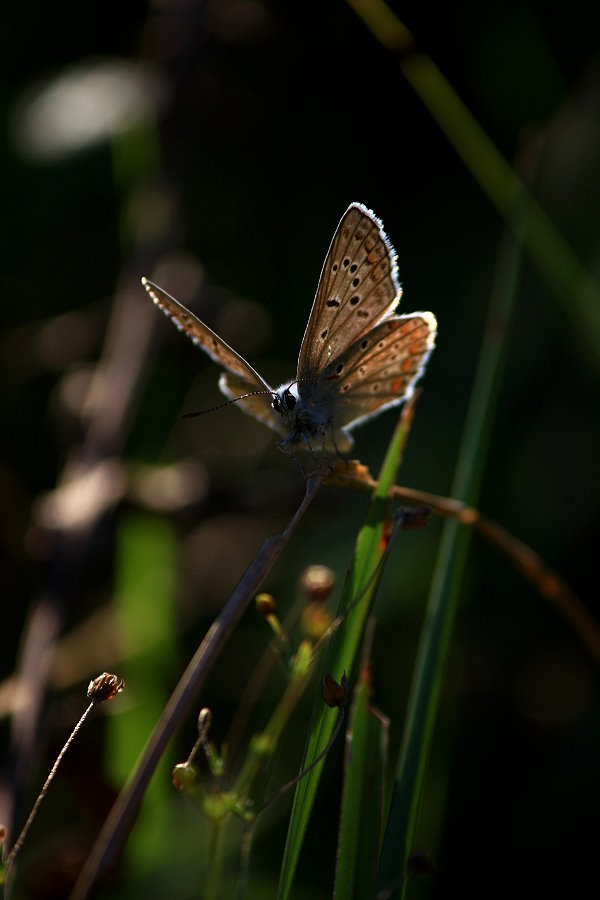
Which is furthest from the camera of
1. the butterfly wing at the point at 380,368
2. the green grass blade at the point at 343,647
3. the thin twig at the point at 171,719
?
the butterfly wing at the point at 380,368

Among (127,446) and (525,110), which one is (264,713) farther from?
(525,110)

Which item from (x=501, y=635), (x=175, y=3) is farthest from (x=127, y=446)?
(x=175, y=3)

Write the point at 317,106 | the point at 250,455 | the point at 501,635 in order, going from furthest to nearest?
the point at 317,106
the point at 250,455
the point at 501,635

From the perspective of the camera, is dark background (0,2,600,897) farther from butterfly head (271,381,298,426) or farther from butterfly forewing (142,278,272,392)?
butterfly forewing (142,278,272,392)

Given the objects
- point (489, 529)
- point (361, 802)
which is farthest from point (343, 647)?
point (489, 529)

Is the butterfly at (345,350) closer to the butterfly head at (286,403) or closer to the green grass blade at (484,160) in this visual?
the butterfly head at (286,403)

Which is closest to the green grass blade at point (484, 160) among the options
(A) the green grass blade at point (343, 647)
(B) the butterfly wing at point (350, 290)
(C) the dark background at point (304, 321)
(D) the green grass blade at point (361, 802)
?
(C) the dark background at point (304, 321)

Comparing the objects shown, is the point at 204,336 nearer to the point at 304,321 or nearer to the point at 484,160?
the point at 484,160
